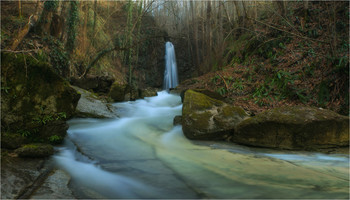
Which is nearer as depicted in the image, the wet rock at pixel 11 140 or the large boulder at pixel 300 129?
the wet rock at pixel 11 140

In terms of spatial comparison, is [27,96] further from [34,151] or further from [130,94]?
[130,94]

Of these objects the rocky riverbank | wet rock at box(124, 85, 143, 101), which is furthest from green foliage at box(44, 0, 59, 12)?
the rocky riverbank

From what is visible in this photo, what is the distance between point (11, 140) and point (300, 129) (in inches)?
191

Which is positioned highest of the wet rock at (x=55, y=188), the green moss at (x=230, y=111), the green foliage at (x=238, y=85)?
the green foliage at (x=238, y=85)

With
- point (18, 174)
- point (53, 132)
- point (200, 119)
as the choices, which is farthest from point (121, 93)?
point (18, 174)

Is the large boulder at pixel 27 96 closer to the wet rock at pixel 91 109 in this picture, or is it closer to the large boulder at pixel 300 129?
the wet rock at pixel 91 109

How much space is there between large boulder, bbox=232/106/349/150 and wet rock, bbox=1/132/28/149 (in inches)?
157

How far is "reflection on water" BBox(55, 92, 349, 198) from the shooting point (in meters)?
2.49

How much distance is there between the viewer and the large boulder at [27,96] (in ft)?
10.3

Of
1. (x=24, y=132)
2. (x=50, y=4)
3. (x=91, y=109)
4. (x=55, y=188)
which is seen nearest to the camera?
(x=55, y=188)

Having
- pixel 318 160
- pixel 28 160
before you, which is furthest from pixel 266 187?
pixel 28 160

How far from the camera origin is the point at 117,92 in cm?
946

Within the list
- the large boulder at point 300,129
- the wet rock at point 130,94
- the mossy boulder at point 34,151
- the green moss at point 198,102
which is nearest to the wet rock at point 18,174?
the mossy boulder at point 34,151

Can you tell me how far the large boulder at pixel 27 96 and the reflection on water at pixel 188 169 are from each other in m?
0.63
